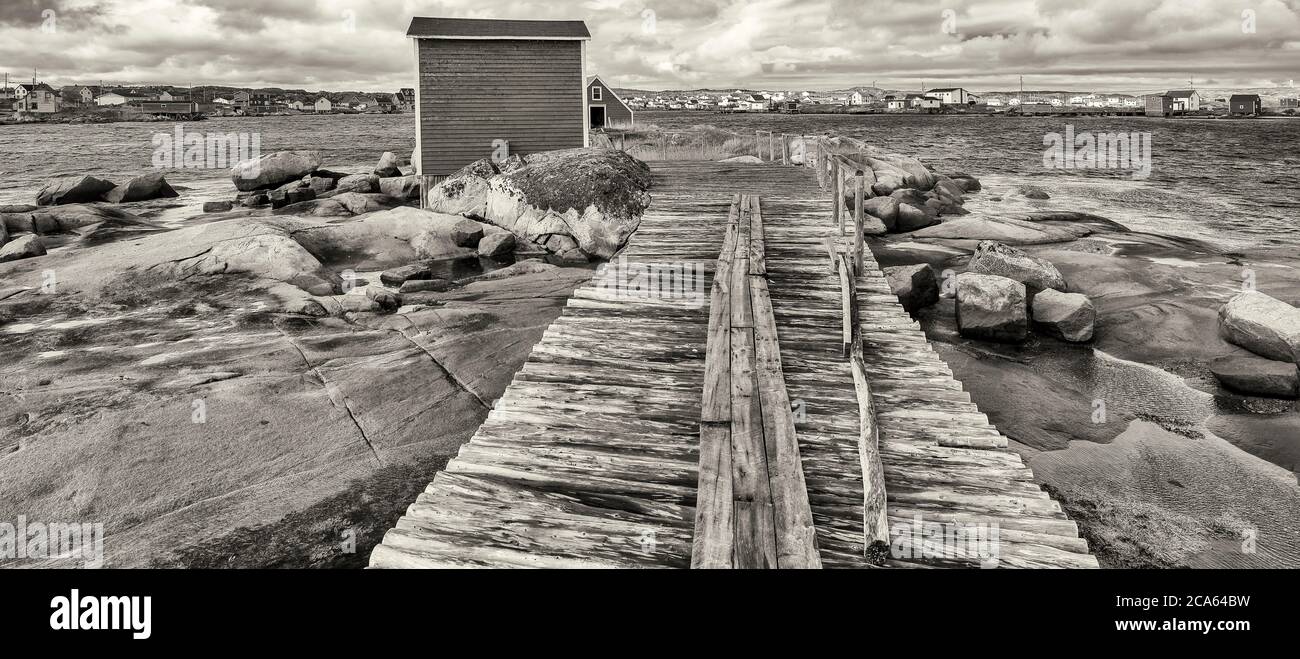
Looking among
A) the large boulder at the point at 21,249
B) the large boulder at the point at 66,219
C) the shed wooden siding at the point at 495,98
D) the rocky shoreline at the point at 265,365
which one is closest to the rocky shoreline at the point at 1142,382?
the rocky shoreline at the point at 265,365

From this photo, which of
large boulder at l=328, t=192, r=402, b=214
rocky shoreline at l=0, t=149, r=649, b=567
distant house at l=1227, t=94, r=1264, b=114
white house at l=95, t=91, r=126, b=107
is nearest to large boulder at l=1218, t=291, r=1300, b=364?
rocky shoreline at l=0, t=149, r=649, b=567

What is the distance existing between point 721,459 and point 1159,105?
180881 millimetres

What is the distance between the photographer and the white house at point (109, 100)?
15498 centimetres

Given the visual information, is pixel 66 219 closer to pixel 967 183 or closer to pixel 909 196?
pixel 909 196

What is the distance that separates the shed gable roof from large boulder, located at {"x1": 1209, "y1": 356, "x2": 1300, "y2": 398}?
18.1 metres

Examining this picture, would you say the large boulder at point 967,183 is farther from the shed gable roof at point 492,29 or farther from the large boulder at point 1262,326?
the large boulder at point 1262,326

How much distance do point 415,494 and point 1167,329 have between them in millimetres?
11332

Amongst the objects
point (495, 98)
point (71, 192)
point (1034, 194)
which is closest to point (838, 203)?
point (495, 98)

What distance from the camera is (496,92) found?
22.7 m

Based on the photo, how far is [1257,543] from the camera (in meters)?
6.30

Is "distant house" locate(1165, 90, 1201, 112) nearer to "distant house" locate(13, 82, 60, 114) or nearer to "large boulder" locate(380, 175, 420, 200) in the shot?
"large boulder" locate(380, 175, 420, 200)

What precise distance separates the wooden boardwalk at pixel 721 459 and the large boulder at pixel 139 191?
25571 mm
